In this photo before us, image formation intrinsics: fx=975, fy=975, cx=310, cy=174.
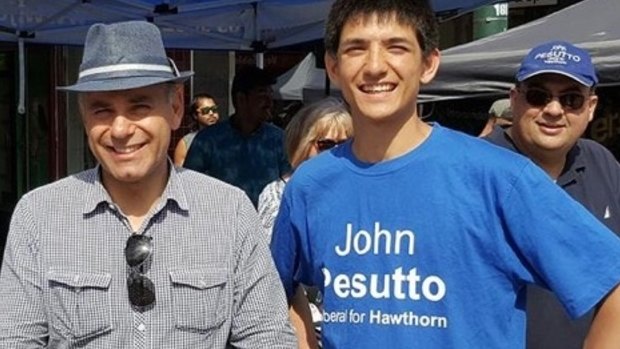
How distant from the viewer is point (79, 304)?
2.07m

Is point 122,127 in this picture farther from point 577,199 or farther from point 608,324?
point 577,199

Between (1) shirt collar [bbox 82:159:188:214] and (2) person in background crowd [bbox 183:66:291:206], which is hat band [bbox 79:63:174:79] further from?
(2) person in background crowd [bbox 183:66:291:206]

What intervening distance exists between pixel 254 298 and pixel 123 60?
61 cm

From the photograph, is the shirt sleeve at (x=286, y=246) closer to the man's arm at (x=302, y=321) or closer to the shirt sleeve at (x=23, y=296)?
the man's arm at (x=302, y=321)

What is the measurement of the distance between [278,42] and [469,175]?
6779 millimetres

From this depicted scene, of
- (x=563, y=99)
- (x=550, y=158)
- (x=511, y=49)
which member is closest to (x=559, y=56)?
(x=563, y=99)

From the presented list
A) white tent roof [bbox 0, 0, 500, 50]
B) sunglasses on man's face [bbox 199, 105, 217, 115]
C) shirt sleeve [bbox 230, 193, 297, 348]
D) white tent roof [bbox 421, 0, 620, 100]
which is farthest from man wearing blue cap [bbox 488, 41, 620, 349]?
sunglasses on man's face [bbox 199, 105, 217, 115]

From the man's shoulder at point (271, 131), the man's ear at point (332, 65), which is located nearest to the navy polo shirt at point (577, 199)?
the man's ear at point (332, 65)

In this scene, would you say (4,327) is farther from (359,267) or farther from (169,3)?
(169,3)

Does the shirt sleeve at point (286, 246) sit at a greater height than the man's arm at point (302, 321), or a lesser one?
greater

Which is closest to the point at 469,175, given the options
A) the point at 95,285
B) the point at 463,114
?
the point at 95,285

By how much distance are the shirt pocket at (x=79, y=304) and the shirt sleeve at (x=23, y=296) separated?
4cm

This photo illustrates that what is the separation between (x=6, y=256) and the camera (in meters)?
2.14

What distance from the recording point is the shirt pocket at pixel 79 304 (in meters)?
2.07
